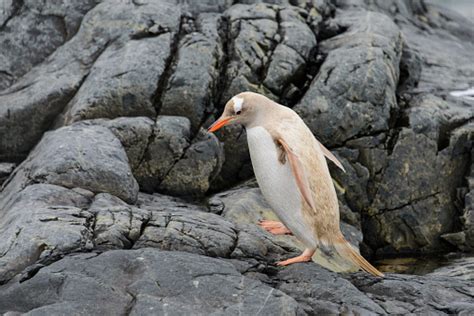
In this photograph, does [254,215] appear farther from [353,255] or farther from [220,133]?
[220,133]

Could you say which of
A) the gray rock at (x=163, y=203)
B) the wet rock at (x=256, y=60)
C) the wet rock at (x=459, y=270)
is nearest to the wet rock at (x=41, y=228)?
the gray rock at (x=163, y=203)

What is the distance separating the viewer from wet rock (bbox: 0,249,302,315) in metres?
4.64

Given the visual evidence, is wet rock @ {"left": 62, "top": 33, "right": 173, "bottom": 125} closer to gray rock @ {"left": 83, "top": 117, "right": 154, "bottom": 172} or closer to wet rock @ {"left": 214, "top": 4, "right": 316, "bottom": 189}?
gray rock @ {"left": 83, "top": 117, "right": 154, "bottom": 172}

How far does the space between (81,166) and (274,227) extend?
6.78ft

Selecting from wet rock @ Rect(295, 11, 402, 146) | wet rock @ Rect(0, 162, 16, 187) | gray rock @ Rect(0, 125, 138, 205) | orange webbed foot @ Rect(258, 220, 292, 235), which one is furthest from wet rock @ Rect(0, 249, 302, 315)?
wet rock @ Rect(295, 11, 402, 146)

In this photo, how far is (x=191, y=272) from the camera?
16.6ft

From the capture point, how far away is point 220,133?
863cm

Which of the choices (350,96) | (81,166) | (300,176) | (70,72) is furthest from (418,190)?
(70,72)

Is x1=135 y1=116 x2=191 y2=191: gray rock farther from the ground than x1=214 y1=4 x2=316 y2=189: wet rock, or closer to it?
closer to it

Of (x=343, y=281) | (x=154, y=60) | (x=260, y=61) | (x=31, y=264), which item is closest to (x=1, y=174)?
(x=154, y=60)

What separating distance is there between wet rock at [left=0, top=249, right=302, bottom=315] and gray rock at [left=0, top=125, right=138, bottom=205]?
5.01ft

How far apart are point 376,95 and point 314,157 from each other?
3.20m

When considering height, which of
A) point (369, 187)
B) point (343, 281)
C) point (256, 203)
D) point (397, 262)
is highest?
point (343, 281)

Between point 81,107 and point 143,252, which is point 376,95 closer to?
point 81,107
